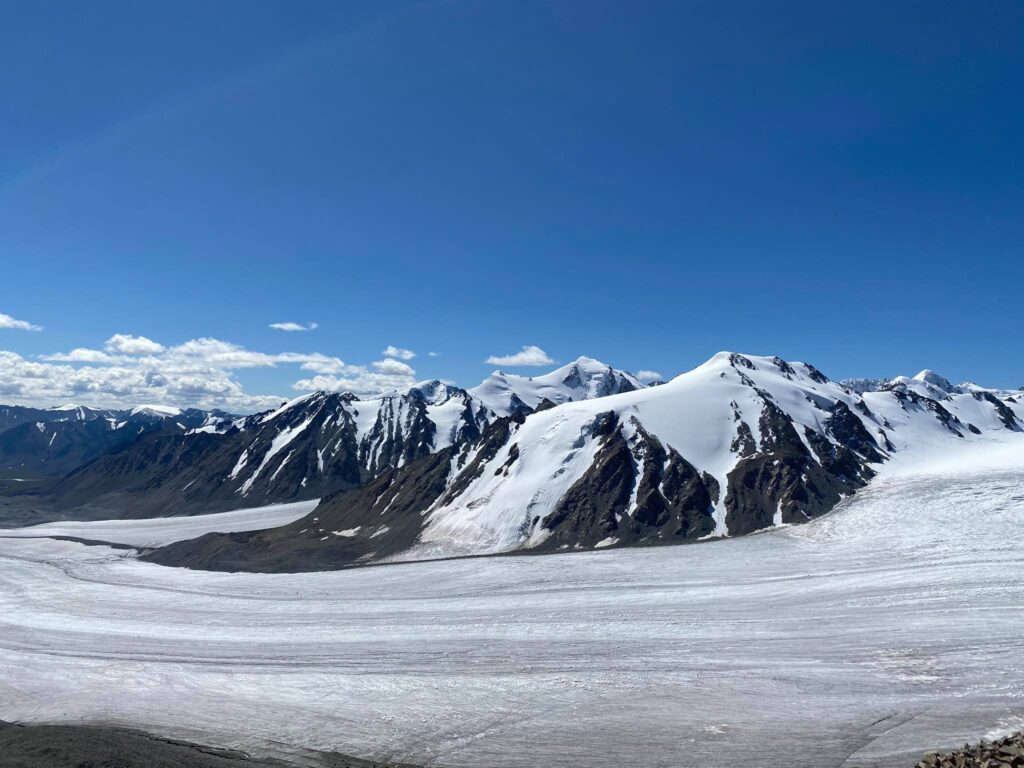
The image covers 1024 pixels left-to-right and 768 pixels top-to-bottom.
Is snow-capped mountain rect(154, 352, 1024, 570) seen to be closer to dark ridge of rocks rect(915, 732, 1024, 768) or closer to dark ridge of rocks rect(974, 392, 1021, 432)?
dark ridge of rocks rect(974, 392, 1021, 432)

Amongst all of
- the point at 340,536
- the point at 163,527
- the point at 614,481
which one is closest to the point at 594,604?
the point at 614,481

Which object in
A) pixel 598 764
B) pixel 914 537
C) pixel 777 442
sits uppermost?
pixel 777 442

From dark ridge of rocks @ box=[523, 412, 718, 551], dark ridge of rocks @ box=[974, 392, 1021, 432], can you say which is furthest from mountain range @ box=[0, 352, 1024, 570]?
dark ridge of rocks @ box=[974, 392, 1021, 432]

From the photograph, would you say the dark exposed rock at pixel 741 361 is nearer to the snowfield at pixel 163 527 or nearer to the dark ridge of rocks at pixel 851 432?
the dark ridge of rocks at pixel 851 432

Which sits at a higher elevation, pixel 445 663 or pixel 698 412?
pixel 698 412

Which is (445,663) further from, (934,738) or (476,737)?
(934,738)

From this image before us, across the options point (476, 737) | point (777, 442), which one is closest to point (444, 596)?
point (476, 737)

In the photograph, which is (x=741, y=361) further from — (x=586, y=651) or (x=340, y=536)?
(x=586, y=651)
